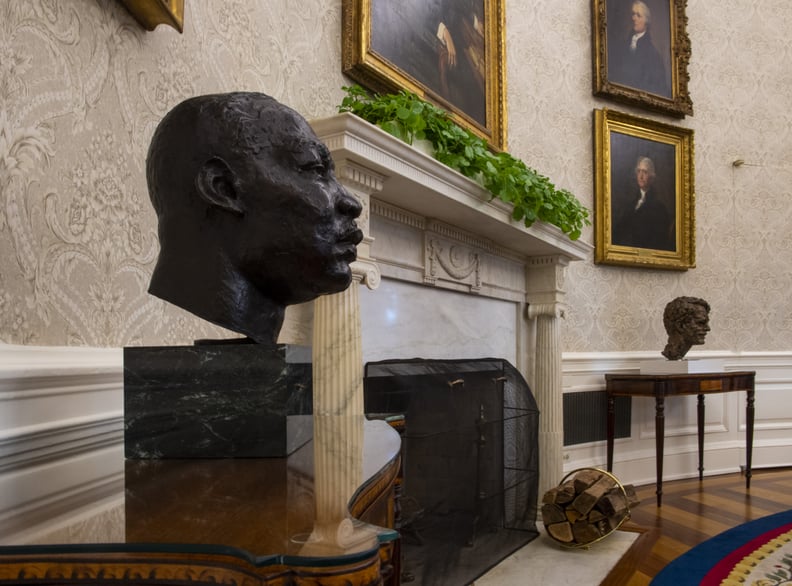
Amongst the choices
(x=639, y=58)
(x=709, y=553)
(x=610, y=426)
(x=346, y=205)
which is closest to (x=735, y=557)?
(x=709, y=553)

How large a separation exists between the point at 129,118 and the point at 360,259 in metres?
0.93

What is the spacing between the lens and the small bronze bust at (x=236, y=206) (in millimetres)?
1216

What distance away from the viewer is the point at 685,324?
5.36m

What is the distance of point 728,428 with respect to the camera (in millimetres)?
6254

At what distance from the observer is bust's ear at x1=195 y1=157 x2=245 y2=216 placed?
1200 mm

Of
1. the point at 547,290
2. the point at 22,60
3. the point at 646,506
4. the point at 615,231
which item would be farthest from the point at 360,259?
the point at 615,231

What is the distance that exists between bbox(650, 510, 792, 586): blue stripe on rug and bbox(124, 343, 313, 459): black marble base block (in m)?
2.77

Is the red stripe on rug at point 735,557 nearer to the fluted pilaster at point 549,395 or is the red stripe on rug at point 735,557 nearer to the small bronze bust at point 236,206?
the fluted pilaster at point 549,395

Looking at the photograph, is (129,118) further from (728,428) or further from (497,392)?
(728,428)

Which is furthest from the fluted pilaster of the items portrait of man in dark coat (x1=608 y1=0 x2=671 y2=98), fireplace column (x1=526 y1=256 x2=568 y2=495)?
portrait of man in dark coat (x1=608 y1=0 x2=671 y2=98)

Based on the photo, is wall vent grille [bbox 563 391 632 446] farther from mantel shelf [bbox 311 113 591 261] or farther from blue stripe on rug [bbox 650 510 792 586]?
mantel shelf [bbox 311 113 591 261]

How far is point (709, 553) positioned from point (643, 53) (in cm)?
463

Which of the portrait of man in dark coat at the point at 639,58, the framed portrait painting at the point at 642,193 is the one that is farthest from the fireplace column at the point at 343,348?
the portrait of man in dark coat at the point at 639,58

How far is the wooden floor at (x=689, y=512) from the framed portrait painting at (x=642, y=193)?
2071 millimetres
